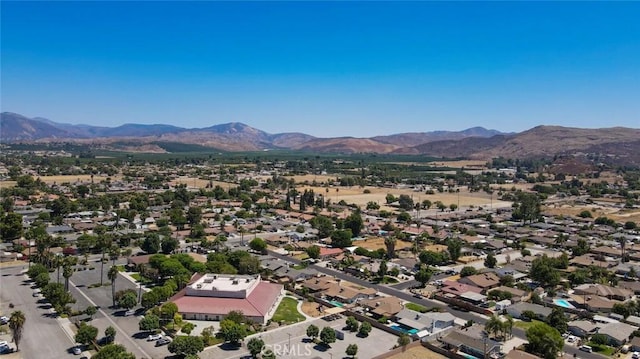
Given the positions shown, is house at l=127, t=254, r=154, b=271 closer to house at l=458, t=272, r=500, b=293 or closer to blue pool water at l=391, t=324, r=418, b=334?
blue pool water at l=391, t=324, r=418, b=334

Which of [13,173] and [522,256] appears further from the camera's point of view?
[13,173]

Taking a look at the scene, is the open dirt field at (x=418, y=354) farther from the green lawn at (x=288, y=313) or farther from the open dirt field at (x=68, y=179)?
the open dirt field at (x=68, y=179)

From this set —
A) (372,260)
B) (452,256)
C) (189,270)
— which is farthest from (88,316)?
(452,256)

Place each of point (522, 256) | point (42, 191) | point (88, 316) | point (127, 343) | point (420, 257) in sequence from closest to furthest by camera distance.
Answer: point (127, 343), point (88, 316), point (420, 257), point (522, 256), point (42, 191)

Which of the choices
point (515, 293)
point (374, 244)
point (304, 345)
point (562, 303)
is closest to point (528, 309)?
point (562, 303)

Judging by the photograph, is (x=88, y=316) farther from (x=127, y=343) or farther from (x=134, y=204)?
(x=134, y=204)

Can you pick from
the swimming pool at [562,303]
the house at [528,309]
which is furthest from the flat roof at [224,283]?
the swimming pool at [562,303]

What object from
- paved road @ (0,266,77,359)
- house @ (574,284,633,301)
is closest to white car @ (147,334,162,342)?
paved road @ (0,266,77,359)
